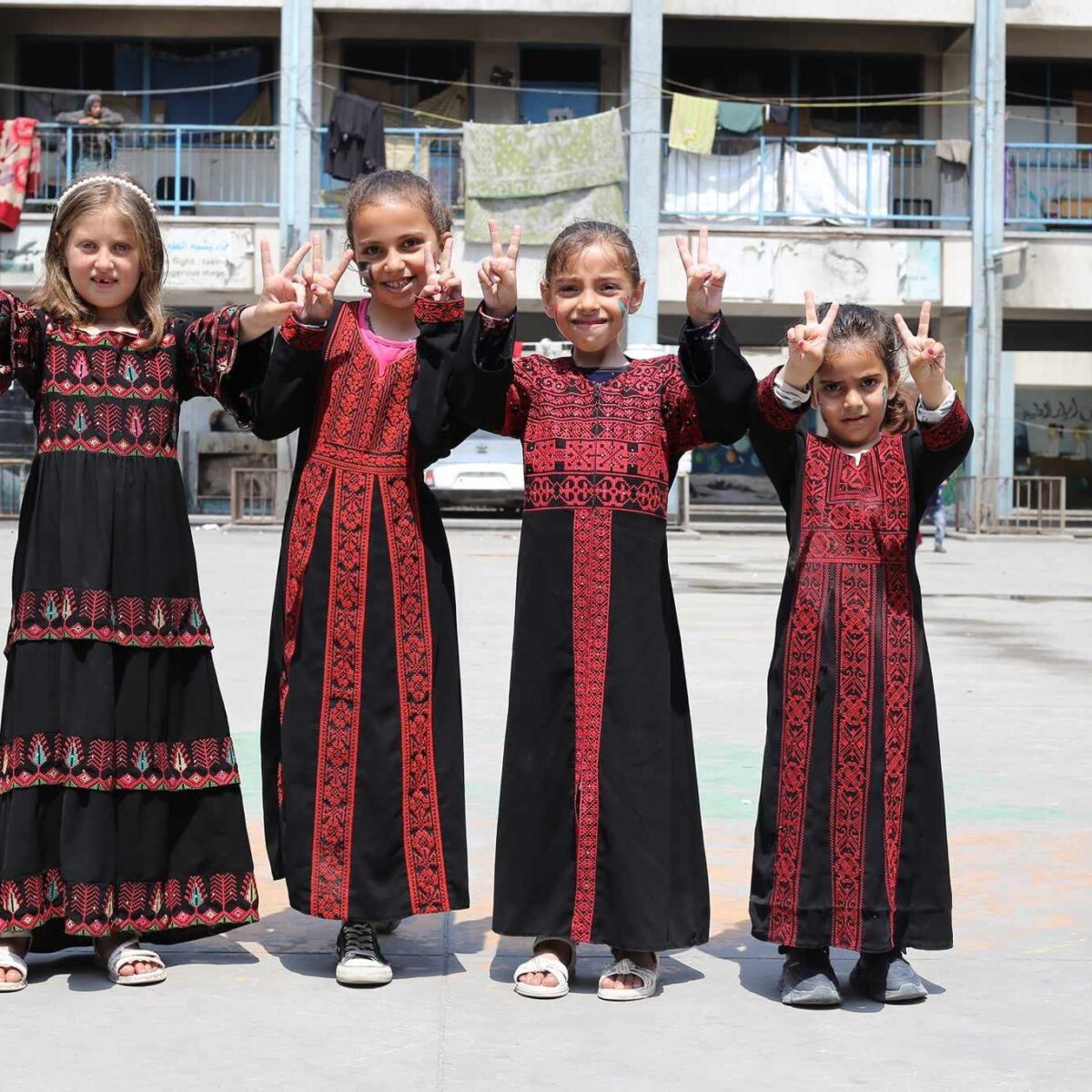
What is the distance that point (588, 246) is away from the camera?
3650 mm

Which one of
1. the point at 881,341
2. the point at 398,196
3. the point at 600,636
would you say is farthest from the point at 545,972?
the point at 398,196

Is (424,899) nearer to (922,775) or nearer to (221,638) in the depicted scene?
(922,775)

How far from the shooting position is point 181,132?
23.0 m

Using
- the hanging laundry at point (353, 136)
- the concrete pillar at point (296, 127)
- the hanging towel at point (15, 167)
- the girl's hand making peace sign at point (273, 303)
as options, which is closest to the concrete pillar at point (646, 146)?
the hanging laundry at point (353, 136)

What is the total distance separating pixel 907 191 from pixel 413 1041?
21.4 m

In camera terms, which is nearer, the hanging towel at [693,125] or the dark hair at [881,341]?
the dark hair at [881,341]

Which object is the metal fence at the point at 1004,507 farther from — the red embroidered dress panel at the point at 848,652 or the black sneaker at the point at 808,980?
the black sneaker at the point at 808,980

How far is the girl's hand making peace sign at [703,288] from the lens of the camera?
11.4 ft

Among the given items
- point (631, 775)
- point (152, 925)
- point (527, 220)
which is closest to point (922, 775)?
point (631, 775)

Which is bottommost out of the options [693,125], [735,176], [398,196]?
[398,196]

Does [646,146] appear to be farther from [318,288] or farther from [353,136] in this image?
[318,288]

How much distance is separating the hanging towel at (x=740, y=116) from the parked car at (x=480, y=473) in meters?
4.82

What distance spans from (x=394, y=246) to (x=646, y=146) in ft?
61.3

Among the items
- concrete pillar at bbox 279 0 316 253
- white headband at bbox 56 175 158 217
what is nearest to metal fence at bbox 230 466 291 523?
concrete pillar at bbox 279 0 316 253
